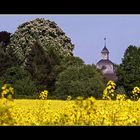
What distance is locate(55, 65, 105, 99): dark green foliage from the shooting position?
38.4ft

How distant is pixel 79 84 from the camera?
12023mm

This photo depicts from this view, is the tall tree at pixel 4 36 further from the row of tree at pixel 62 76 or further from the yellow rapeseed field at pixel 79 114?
the yellow rapeseed field at pixel 79 114

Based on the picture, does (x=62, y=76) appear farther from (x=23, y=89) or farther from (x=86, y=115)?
(x=86, y=115)

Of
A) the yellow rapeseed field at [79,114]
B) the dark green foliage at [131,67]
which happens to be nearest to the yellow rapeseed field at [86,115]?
the yellow rapeseed field at [79,114]

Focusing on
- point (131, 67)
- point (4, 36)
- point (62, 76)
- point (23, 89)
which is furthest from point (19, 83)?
point (4, 36)

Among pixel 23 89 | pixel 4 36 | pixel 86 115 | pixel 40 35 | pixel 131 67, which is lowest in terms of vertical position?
pixel 86 115

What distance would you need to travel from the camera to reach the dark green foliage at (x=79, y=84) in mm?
11697

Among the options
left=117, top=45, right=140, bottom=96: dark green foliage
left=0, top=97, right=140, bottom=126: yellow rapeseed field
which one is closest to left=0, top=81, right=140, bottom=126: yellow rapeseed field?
left=0, top=97, right=140, bottom=126: yellow rapeseed field

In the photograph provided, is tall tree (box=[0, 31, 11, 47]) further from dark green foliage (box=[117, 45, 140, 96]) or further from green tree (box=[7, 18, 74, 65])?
green tree (box=[7, 18, 74, 65])

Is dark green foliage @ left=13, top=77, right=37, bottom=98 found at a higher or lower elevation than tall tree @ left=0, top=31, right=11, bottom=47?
lower

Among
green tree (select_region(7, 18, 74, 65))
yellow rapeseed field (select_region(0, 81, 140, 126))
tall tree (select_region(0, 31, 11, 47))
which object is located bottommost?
yellow rapeseed field (select_region(0, 81, 140, 126))

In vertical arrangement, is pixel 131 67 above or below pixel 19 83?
above

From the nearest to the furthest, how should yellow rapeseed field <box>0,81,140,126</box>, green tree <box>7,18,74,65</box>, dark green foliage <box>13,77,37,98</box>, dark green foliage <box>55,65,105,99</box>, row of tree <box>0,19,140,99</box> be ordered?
yellow rapeseed field <box>0,81,140,126</box>
dark green foliage <box>13,77,37,98</box>
row of tree <box>0,19,140,99</box>
dark green foliage <box>55,65,105,99</box>
green tree <box>7,18,74,65</box>
